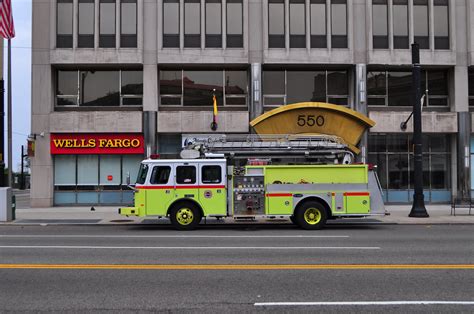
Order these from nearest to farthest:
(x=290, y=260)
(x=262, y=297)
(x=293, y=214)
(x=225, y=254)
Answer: (x=262, y=297)
(x=290, y=260)
(x=225, y=254)
(x=293, y=214)

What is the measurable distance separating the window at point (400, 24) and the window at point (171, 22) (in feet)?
38.5

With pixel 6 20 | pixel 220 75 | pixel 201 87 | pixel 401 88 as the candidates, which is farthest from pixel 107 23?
pixel 401 88

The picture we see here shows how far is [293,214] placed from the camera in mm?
17094

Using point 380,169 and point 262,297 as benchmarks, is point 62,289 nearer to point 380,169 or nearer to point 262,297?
point 262,297

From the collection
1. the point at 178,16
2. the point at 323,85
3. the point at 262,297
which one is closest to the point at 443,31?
the point at 323,85

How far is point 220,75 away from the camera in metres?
28.5

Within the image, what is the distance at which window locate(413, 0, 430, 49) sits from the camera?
2805cm

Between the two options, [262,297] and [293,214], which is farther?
[293,214]

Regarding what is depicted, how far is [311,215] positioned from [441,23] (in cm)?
1676

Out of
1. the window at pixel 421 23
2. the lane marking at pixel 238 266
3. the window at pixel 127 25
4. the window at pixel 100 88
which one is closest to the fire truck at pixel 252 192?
the lane marking at pixel 238 266

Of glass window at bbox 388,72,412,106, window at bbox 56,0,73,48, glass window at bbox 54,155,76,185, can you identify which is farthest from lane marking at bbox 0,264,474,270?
glass window at bbox 388,72,412,106

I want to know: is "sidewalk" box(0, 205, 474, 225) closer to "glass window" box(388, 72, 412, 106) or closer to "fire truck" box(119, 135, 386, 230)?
"fire truck" box(119, 135, 386, 230)

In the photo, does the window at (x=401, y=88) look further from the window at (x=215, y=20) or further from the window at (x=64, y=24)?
the window at (x=64, y=24)

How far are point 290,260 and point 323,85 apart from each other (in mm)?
19765
